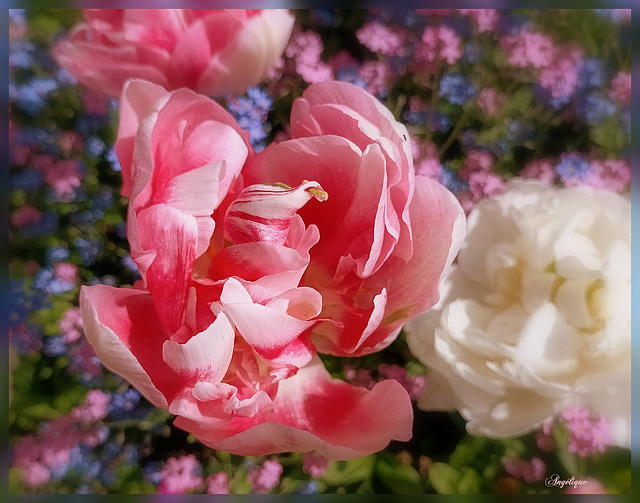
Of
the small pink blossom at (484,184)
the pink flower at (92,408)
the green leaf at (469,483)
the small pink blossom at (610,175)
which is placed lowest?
the pink flower at (92,408)

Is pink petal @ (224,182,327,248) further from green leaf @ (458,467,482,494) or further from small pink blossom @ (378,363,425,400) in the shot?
green leaf @ (458,467,482,494)

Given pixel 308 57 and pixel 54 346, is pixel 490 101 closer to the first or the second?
pixel 308 57

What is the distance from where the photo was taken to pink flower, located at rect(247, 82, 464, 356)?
0.39 meters

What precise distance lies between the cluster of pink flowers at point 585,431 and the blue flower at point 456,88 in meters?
0.25

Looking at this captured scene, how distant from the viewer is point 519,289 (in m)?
0.44

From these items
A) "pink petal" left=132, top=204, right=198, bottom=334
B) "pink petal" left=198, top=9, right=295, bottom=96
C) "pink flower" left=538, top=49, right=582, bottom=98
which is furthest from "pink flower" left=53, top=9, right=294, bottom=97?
"pink flower" left=538, top=49, right=582, bottom=98

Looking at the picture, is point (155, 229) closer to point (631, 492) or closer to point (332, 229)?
point (332, 229)

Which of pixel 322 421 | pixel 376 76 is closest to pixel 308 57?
pixel 376 76

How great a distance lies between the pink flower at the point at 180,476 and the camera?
0.47 m

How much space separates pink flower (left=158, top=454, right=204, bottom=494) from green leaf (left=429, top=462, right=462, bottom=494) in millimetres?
183

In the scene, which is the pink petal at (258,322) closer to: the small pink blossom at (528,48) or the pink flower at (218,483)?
the pink flower at (218,483)

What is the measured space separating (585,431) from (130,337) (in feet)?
1.15

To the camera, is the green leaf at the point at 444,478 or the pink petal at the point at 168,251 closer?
the pink petal at the point at 168,251

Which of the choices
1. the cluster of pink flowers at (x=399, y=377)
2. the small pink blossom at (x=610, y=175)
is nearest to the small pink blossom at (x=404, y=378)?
the cluster of pink flowers at (x=399, y=377)
